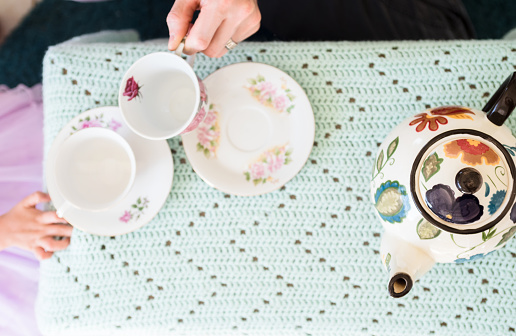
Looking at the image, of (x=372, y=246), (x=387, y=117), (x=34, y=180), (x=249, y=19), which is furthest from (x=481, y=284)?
(x=34, y=180)

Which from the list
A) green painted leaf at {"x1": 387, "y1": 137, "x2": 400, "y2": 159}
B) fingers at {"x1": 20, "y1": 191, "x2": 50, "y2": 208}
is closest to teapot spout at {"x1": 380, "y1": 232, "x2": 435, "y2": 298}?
green painted leaf at {"x1": 387, "y1": 137, "x2": 400, "y2": 159}

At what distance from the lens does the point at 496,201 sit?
44cm

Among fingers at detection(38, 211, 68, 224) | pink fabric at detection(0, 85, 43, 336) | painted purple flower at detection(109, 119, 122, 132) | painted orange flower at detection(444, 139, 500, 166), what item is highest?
painted orange flower at detection(444, 139, 500, 166)

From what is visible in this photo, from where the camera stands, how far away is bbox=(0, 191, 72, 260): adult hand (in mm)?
678

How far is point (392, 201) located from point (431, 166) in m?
0.06

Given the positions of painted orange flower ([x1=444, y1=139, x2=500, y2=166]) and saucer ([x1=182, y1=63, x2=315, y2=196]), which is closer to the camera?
painted orange flower ([x1=444, y1=139, x2=500, y2=166])

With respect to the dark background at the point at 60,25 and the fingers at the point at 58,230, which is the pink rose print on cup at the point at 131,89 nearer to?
the fingers at the point at 58,230

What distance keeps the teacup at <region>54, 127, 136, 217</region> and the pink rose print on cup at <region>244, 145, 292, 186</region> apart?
0.19 meters

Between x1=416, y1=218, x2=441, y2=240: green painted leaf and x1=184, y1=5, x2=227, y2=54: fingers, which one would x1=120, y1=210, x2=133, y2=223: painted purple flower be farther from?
x1=416, y1=218, x2=441, y2=240: green painted leaf

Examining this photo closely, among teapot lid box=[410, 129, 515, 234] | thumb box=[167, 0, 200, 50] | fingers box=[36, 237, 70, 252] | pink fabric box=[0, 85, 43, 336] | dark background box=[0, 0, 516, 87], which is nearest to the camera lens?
teapot lid box=[410, 129, 515, 234]

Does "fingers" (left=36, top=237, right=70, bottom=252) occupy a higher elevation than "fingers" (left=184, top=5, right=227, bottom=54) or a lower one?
lower

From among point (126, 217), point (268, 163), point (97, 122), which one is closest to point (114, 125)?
point (97, 122)

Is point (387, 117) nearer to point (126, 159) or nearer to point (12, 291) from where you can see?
point (126, 159)

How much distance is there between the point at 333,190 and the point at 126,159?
0.34 meters
